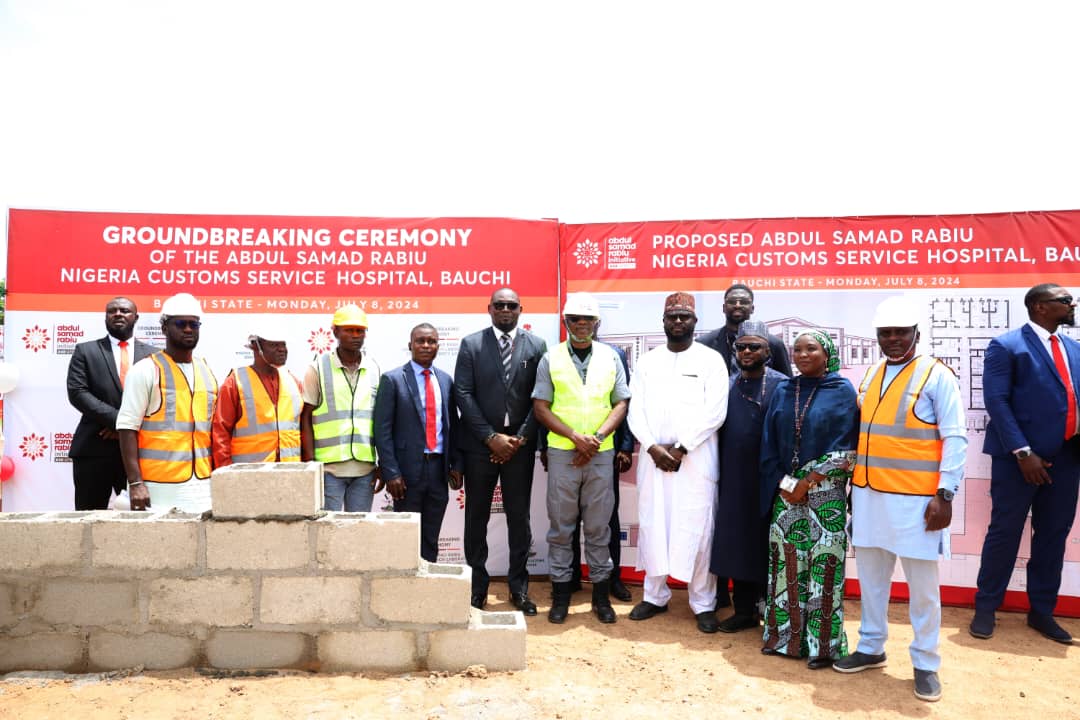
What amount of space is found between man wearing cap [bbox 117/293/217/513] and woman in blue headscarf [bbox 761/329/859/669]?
137 inches

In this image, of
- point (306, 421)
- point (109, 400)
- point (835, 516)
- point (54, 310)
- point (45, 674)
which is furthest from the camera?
point (54, 310)

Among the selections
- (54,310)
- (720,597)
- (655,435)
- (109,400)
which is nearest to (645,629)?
(720,597)

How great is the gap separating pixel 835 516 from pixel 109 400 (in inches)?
190

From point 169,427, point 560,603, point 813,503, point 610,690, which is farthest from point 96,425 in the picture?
point 813,503

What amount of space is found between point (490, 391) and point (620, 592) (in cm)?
188

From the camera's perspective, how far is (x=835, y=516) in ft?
14.3

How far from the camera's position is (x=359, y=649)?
13.5 ft

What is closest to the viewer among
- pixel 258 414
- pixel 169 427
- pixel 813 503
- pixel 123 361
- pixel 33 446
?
pixel 813 503

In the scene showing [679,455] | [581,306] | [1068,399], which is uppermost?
[581,306]

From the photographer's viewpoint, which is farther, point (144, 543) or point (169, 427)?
point (169, 427)

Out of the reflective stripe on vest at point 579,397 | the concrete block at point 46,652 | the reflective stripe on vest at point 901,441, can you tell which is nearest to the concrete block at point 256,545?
the concrete block at point 46,652

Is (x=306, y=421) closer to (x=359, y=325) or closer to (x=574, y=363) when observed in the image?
(x=359, y=325)

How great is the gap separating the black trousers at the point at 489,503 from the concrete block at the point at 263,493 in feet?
4.89

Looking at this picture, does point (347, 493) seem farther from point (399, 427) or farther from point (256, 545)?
point (256, 545)
